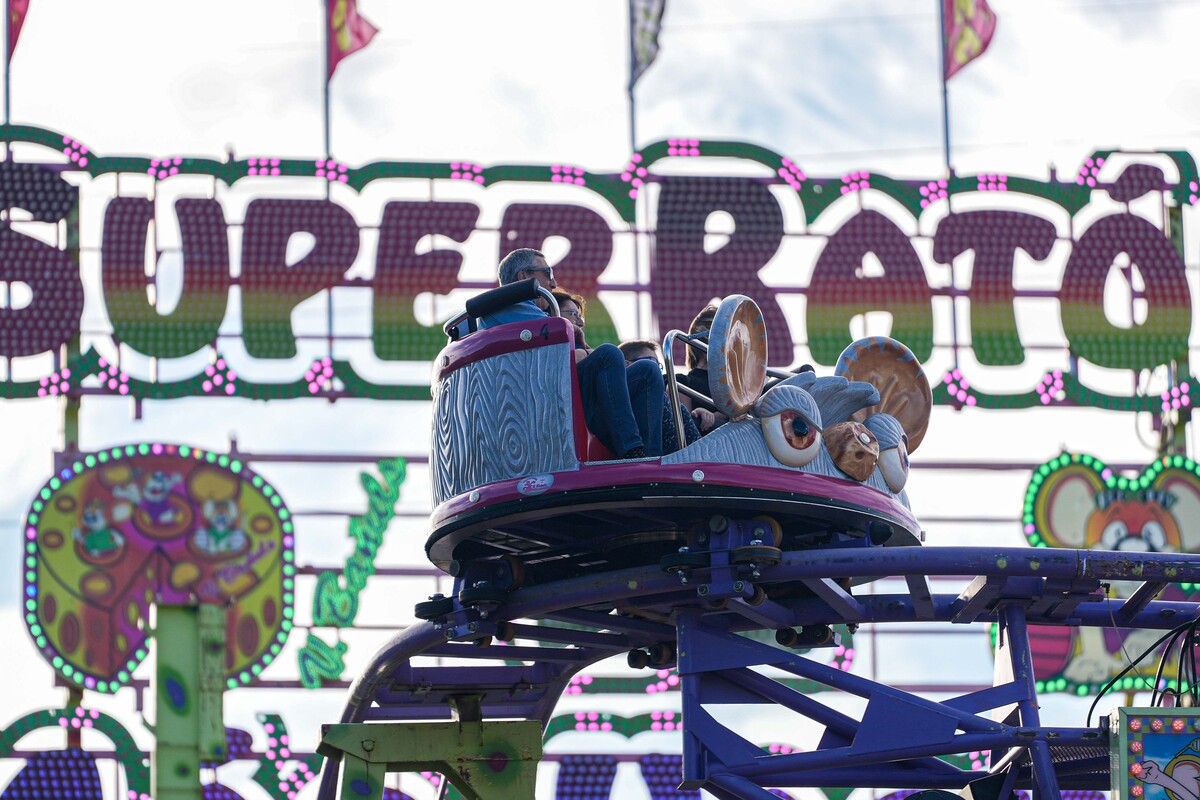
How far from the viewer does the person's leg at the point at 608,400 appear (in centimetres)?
1227

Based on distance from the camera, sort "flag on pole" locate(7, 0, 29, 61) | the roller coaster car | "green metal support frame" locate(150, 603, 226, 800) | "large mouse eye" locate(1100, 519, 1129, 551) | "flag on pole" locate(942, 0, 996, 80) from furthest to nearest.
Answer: "flag on pole" locate(942, 0, 996, 80), "flag on pole" locate(7, 0, 29, 61), "large mouse eye" locate(1100, 519, 1129, 551), "green metal support frame" locate(150, 603, 226, 800), the roller coaster car

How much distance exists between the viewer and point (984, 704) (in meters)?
12.4

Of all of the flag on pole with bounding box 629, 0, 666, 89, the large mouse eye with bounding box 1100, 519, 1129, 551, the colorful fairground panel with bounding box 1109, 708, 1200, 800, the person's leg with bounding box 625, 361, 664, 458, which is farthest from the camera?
the flag on pole with bounding box 629, 0, 666, 89

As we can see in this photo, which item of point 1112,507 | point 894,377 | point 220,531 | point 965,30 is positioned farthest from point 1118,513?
point 894,377

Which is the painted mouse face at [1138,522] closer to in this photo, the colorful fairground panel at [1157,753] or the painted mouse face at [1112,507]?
the painted mouse face at [1112,507]

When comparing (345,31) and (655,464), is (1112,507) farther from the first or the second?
(655,464)

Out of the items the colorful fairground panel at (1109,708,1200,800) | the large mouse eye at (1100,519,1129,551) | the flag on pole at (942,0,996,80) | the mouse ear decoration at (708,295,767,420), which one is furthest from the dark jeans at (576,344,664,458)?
the flag on pole at (942,0,996,80)

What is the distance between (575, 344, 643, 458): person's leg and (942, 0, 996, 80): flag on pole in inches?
698

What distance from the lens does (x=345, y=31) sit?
28234mm

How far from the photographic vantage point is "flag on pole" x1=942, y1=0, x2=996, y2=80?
29234 mm

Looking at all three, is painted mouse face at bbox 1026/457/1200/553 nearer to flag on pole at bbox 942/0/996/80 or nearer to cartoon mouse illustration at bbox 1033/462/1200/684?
cartoon mouse illustration at bbox 1033/462/1200/684

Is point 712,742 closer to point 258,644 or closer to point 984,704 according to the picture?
point 984,704

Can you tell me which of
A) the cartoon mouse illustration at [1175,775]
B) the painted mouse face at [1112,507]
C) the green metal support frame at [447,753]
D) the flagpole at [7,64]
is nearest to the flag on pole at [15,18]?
the flagpole at [7,64]

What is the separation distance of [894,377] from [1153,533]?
45.0ft
